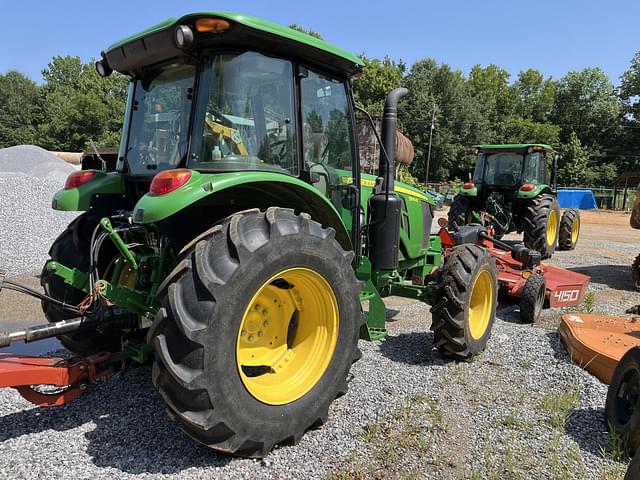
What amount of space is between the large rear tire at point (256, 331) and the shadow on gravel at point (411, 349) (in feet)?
4.37

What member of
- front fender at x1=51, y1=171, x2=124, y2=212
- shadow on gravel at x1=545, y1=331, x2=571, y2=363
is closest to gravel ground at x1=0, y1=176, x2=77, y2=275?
front fender at x1=51, y1=171, x2=124, y2=212

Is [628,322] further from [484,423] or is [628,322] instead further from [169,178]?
[169,178]

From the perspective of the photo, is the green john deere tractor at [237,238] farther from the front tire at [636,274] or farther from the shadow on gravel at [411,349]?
the front tire at [636,274]

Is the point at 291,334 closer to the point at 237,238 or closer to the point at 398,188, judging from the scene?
the point at 237,238

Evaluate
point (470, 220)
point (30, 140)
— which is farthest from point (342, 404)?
point (30, 140)

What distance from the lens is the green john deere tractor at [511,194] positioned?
35.2ft

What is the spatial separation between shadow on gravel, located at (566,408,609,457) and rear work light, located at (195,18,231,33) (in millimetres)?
3200

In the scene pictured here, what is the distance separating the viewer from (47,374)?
109 inches

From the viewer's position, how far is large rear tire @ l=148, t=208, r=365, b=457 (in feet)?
7.87

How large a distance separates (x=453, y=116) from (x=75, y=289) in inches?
1871

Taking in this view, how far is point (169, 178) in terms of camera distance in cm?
262

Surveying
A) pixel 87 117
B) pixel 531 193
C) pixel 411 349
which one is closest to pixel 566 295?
pixel 411 349

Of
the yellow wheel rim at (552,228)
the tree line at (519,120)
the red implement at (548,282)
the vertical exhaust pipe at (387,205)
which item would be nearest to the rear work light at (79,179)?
the vertical exhaust pipe at (387,205)

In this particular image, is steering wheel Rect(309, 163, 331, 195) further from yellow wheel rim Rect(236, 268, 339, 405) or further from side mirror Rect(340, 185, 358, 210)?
yellow wheel rim Rect(236, 268, 339, 405)
